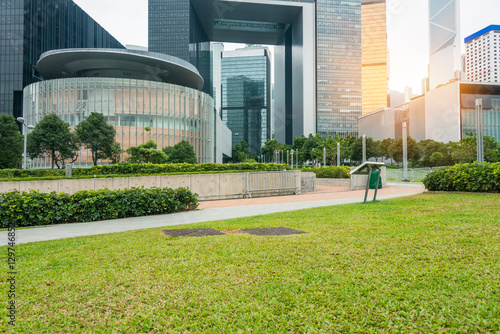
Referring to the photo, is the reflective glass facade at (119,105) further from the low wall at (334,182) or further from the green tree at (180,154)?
the low wall at (334,182)

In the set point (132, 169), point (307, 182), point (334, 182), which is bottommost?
point (334, 182)

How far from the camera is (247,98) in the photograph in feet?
609

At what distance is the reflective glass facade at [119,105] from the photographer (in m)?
47.8

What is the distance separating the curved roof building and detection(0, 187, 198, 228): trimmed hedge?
38905 mm

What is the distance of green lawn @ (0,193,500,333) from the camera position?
2980 millimetres

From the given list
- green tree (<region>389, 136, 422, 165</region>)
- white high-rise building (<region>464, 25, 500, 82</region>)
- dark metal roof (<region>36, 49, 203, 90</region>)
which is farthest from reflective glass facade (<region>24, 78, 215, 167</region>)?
white high-rise building (<region>464, 25, 500, 82</region>)

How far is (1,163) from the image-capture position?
41.3 m

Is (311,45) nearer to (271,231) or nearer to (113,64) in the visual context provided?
(113,64)

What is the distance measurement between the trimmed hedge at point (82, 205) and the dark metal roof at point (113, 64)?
45.5m

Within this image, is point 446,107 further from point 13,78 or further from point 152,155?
point 13,78

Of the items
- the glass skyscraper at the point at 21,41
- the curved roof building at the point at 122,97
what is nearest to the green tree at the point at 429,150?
the curved roof building at the point at 122,97

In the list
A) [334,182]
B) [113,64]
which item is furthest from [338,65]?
[334,182]

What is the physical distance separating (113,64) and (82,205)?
49726 mm

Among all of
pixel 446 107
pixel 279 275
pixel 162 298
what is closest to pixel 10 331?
pixel 162 298
